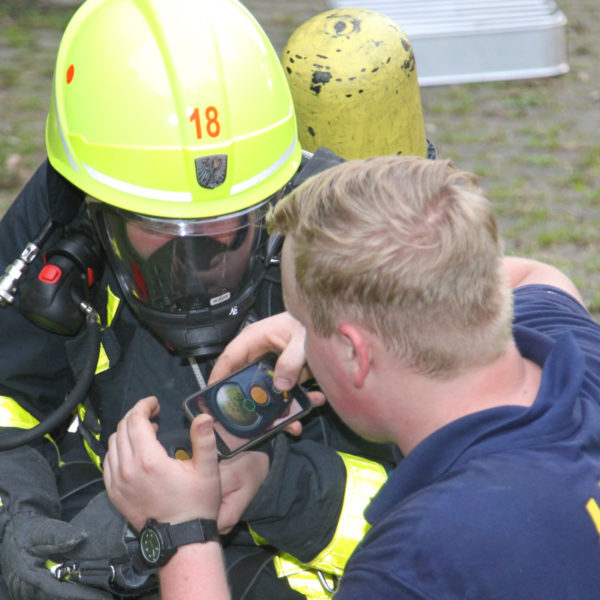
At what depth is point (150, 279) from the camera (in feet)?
7.37

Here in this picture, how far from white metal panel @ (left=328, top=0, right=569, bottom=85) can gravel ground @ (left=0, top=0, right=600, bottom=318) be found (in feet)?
0.37

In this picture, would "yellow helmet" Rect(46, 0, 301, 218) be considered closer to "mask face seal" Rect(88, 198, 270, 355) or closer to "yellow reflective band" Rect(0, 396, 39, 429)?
"mask face seal" Rect(88, 198, 270, 355)

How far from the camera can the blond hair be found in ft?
4.99

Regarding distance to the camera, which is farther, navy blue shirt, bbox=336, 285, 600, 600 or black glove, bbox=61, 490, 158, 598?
black glove, bbox=61, 490, 158, 598

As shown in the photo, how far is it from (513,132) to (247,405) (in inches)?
185

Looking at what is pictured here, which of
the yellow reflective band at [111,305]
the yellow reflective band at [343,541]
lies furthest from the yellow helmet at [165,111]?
the yellow reflective band at [343,541]

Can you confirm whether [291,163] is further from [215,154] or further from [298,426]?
[298,426]

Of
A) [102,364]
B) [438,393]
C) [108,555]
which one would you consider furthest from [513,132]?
[438,393]

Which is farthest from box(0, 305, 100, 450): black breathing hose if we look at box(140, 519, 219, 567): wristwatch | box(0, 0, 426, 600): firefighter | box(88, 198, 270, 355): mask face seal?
box(140, 519, 219, 567): wristwatch

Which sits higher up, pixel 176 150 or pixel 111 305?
pixel 176 150

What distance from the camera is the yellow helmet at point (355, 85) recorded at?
9.69 feet

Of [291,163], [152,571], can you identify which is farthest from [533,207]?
[152,571]

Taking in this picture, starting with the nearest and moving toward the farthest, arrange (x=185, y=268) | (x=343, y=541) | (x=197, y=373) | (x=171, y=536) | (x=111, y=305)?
(x=171, y=536) → (x=343, y=541) → (x=185, y=268) → (x=197, y=373) → (x=111, y=305)

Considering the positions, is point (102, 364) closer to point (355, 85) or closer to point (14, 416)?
point (14, 416)
